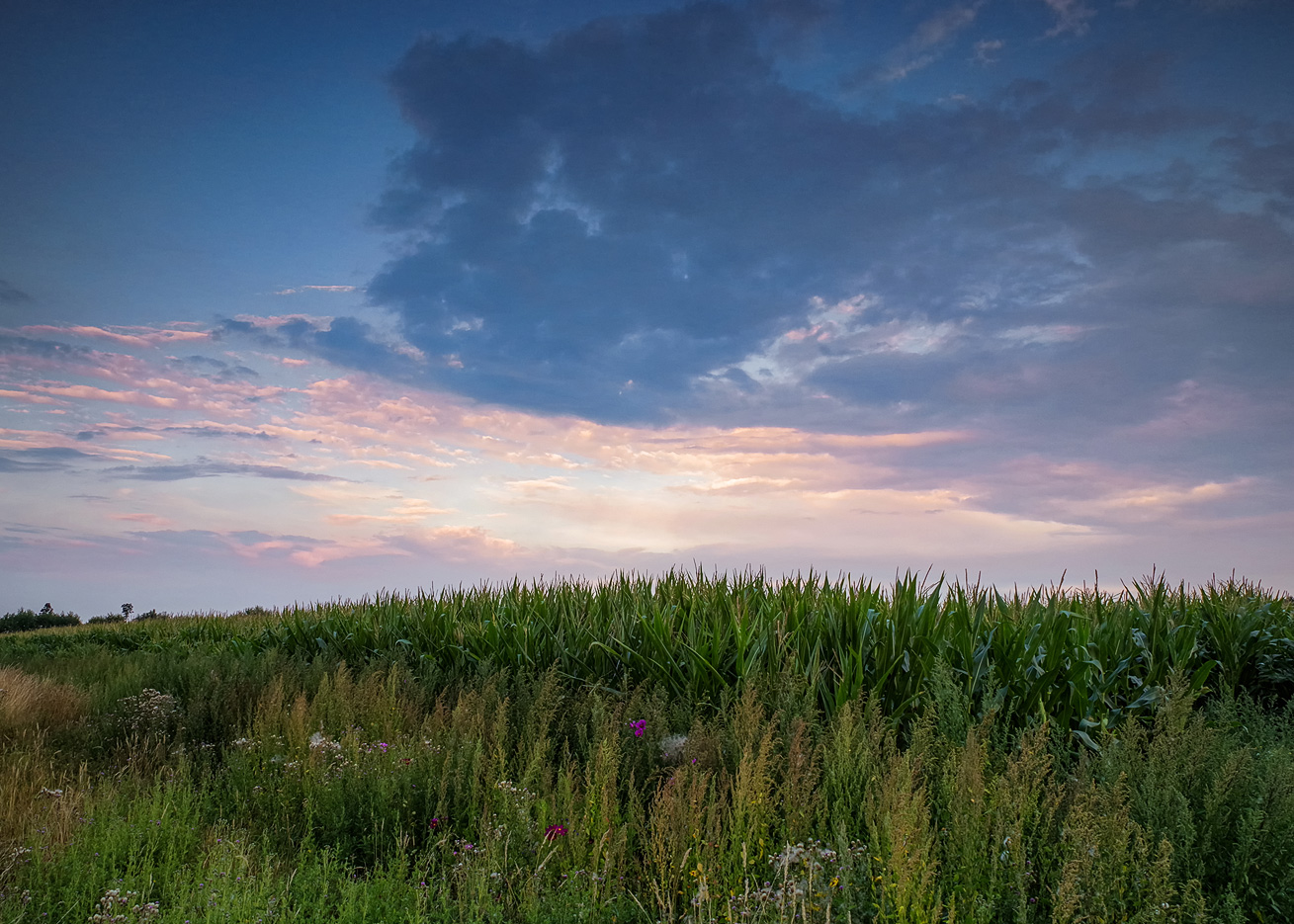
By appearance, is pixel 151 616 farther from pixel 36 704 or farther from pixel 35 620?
pixel 36 704

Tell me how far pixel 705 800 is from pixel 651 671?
2792mm

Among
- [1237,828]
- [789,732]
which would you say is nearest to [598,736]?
[789,732]

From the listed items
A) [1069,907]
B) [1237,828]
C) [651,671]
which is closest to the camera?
[1069,907]

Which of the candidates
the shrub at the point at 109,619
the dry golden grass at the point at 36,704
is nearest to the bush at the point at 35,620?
the shrub at the point at 109,619

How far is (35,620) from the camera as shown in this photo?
26.8 metres

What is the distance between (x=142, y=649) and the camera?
16.4 metres

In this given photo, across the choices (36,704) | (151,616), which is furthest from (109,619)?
(36,704)

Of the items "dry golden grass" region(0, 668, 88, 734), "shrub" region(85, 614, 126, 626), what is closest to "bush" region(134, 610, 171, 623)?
"shrub" region(85, 614, 126, 626)

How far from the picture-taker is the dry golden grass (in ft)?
30.5

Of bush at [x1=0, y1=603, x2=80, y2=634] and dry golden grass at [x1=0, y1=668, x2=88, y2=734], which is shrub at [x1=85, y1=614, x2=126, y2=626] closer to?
bush at [x1=0, y1=603, x2=80, y2=634]

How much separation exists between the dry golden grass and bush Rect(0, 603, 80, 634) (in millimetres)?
18296

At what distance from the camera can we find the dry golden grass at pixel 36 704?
9.28 metres

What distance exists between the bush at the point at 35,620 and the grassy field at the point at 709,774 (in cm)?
1959

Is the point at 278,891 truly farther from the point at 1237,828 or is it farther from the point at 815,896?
the point at 1237,828
